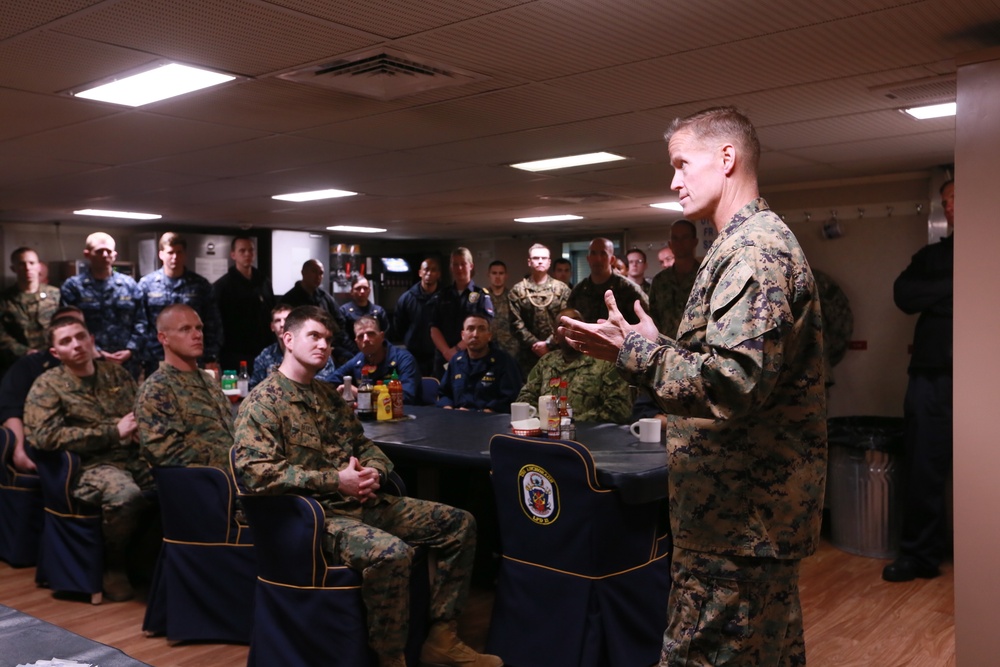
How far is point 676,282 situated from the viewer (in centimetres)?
605

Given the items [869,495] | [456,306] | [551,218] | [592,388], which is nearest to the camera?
[592,388]

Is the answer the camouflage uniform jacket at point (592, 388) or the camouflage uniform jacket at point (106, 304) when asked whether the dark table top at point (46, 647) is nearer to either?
the camouflage uniform jacket at point (592, 388)

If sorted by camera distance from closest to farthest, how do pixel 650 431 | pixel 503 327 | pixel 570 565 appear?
pixel 570 565
pixel 650 431
pixel 503 327

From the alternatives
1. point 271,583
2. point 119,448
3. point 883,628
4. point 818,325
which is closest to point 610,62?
point 818,325

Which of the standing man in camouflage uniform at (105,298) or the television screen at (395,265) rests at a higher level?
the television screen at (395,265)

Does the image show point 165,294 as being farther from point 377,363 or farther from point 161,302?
point 377,363

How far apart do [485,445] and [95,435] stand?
1.94 m

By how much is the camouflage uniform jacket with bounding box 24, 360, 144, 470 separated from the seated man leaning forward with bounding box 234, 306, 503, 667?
1516 millimetres

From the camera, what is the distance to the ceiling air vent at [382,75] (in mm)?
3123

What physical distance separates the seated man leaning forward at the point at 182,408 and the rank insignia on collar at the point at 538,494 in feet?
4.64

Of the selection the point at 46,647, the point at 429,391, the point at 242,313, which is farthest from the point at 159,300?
the point at 46,647

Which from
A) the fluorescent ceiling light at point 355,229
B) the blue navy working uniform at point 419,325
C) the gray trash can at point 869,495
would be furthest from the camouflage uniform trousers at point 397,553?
the fluorescent ceiling light at point 355,229

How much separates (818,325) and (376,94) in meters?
2.31

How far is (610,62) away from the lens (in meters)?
3.14
